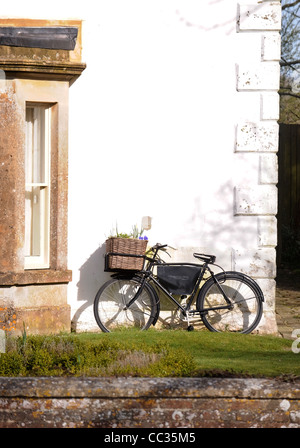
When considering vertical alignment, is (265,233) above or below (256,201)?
below

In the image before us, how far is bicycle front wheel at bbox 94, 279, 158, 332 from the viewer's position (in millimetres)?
8977

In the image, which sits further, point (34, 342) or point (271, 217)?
point (271, 217)

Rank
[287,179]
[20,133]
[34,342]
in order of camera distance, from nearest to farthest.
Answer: [34,342] < [20,133] < [287,179]

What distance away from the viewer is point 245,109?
9.19 meters

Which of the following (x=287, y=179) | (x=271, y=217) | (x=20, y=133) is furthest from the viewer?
(x=287, y=179)

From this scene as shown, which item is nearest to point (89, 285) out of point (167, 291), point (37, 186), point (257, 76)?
point (167, 291)

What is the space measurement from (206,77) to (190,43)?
0.43 metres

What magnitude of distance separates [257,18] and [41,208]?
3.29 metres

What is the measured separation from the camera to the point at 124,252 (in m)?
8.70

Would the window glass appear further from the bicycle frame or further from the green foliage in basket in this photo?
the bicycle frame

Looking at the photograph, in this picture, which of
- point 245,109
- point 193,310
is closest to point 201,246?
point 193,310

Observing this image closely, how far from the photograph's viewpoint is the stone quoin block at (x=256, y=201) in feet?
30.2

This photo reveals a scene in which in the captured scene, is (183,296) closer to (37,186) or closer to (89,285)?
(89,285)

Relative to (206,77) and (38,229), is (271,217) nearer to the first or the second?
(206,77)
